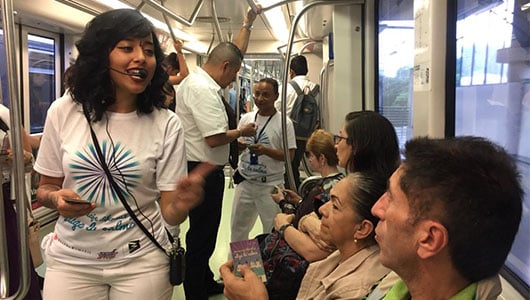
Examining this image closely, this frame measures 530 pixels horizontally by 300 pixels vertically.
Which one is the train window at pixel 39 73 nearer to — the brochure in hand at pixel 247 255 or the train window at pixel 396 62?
the train window at pixel 396 62

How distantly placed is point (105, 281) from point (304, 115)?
3.57 metres

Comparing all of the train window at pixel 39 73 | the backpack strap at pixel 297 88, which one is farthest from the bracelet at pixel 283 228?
the train window at pixel 39 73

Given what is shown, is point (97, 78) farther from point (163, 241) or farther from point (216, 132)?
point (216, 132)

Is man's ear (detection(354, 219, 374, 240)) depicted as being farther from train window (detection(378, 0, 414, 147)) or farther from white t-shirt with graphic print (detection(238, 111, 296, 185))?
white t-shirt with graphic print (detection(238, 111, 296, 185))

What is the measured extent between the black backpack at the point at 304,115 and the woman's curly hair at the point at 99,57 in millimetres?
3360

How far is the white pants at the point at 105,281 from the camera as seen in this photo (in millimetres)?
1320

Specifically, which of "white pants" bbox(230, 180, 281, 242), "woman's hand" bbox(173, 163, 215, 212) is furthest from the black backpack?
"woman's hand" bbox(173, 163, 215, 212)

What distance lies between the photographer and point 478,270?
2.56 ft

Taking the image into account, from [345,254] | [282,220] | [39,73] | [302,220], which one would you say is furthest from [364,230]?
[39,73]

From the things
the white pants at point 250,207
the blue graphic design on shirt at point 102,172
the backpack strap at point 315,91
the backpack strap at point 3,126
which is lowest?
the white pants at point 250,207

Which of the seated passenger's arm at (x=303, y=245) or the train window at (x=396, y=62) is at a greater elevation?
the train window at (x=396, y=62)

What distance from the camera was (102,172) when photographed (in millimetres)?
1339

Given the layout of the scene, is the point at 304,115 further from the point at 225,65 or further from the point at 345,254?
the point at 345,254

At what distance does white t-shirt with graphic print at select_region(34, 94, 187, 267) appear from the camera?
133 cm
